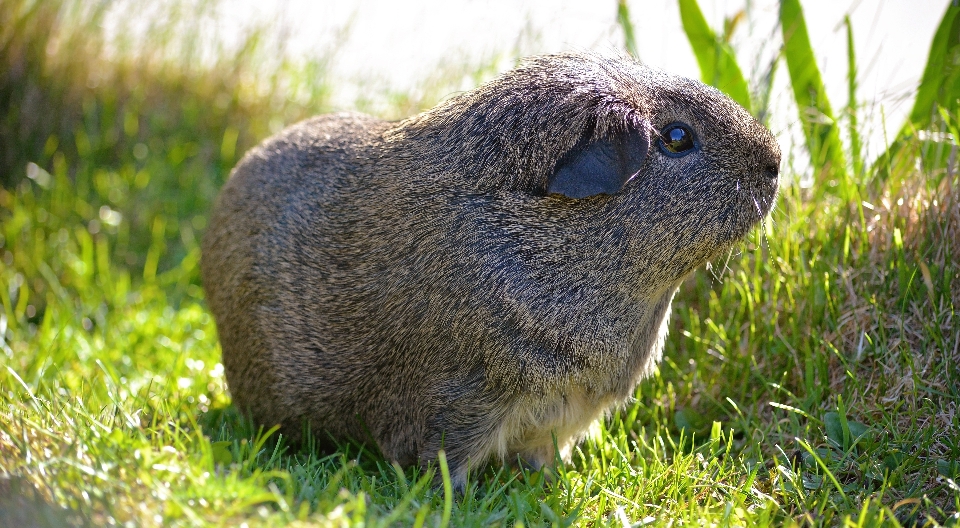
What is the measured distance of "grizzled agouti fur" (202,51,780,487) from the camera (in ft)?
9.41

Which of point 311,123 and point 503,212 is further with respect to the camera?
point 311,123

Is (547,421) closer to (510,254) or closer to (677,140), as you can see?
(510,254)

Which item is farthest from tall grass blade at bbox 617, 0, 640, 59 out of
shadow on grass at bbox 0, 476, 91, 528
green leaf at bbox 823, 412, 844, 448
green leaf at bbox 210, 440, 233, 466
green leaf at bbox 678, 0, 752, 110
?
shadow on grass at bbox 0, 476, 91, 528

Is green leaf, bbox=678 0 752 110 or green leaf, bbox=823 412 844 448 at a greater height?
green leaf, bbox=678 0 752 110

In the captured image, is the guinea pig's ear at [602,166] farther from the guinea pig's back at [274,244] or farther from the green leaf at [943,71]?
the green leaf at [943,71]

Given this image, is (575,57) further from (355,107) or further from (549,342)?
(355,107)

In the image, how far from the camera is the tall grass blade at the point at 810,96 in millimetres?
4020

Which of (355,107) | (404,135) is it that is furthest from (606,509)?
(355,107)

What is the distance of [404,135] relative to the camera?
10.7 feet

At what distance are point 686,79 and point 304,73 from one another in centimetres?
453

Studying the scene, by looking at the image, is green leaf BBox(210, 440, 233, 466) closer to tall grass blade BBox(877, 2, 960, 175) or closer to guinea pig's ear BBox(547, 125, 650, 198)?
guinea pig's ear BBox(547, 125, 650, 198)

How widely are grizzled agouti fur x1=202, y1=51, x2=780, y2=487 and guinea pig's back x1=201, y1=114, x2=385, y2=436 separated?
0.04 ft

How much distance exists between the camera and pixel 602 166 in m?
2.83

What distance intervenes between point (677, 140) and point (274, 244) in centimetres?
167
